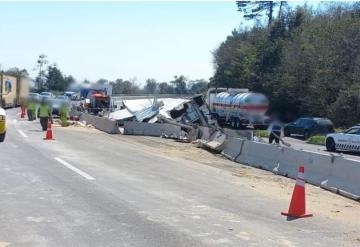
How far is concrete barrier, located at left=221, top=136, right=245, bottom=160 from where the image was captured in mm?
18828

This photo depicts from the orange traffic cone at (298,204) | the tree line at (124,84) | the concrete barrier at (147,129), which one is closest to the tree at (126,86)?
the tree line at (124,84)

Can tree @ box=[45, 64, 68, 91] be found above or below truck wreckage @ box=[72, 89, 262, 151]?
above

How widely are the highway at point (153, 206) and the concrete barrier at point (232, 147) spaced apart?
2.59 meters

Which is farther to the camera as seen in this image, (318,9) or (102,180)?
(318,9)

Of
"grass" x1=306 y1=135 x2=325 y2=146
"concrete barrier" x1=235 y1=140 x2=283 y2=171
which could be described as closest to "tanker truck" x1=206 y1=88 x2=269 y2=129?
"concrete barrier" x1=235 y1=140 x2=283 y2=171

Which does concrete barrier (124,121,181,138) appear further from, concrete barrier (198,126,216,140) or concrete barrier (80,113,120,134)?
concrete barrier (198,126,216,140)

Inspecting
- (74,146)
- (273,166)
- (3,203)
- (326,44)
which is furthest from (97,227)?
(326,44)

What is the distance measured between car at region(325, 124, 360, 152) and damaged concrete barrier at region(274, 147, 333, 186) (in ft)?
46.0

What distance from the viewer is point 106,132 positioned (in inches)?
1230

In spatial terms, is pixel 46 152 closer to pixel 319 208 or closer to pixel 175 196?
pixel 175 196

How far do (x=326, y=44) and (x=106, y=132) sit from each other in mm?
24693

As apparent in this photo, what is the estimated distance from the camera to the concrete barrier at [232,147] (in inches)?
741

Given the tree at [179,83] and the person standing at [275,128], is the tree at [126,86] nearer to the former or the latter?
the tree at [179,83]

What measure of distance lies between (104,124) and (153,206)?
920 inches
